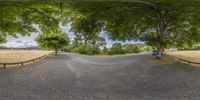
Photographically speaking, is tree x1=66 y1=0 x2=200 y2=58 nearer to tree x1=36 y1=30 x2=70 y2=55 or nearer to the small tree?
the small tree

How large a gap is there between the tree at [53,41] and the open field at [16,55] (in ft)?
3.25

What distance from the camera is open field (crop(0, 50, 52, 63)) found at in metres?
19.9

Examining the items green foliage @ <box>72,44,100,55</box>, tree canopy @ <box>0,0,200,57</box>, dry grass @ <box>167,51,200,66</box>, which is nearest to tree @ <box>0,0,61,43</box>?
tree canopy @ <box>0,0,200,57</box>

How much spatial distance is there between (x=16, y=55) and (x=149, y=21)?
34.6 ft

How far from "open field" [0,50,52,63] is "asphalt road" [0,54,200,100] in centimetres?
181

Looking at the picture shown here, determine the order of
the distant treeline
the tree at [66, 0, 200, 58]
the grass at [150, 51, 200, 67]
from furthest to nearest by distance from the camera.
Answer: the distant treeline
the grass at [150, 51, 200, 67]
the tree at [66, 0, 200, 58]

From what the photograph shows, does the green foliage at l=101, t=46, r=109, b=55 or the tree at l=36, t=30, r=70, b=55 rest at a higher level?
the tree at l=36, t=30, r=70, b=55

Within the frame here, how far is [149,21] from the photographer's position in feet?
66.4

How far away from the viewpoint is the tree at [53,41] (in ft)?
79.1

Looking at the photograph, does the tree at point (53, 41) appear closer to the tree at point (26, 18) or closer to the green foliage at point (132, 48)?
the tree at point (26, 18)

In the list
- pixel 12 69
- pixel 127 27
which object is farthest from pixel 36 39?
pixel 127 27

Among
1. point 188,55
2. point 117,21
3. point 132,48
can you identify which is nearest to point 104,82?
point 117,21

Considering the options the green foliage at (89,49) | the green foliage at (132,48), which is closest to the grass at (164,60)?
the green foliage at (132,48)

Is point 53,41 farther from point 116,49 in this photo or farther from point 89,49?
point 116,49
